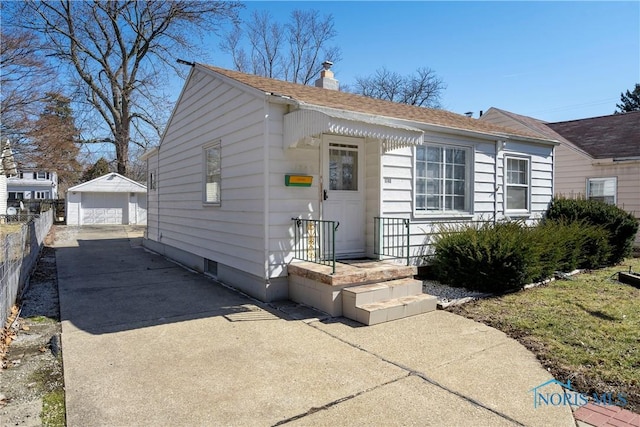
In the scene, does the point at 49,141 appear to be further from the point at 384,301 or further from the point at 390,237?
the point at 384,301

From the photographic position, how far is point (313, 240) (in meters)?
6.48

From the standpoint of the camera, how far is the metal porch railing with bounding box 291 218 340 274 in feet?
20.7

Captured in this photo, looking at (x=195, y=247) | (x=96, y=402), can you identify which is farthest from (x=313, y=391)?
(x=195, y=247)

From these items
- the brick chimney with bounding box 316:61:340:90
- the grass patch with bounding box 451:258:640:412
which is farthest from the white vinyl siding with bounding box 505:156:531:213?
the brick chimney with bounding box 316:61:340:90

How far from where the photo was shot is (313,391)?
332 cm

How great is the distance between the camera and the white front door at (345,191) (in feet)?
22.0

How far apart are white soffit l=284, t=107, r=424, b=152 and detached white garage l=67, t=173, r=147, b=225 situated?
22188mm

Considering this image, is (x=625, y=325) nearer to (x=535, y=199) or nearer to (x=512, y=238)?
(x=512, y=238)

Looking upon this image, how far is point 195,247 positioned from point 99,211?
20021mm

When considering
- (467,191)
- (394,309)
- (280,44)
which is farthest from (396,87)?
(394,309)

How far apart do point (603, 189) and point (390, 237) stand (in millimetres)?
10347

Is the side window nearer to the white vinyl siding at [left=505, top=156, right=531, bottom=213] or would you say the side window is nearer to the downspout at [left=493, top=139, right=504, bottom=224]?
the downspout at [left=493, top=139, right=504, bottom=224]

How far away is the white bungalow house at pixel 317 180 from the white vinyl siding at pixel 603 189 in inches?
197

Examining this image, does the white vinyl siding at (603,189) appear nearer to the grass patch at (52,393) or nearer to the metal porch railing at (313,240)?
the metal porch railing at (313,240)
